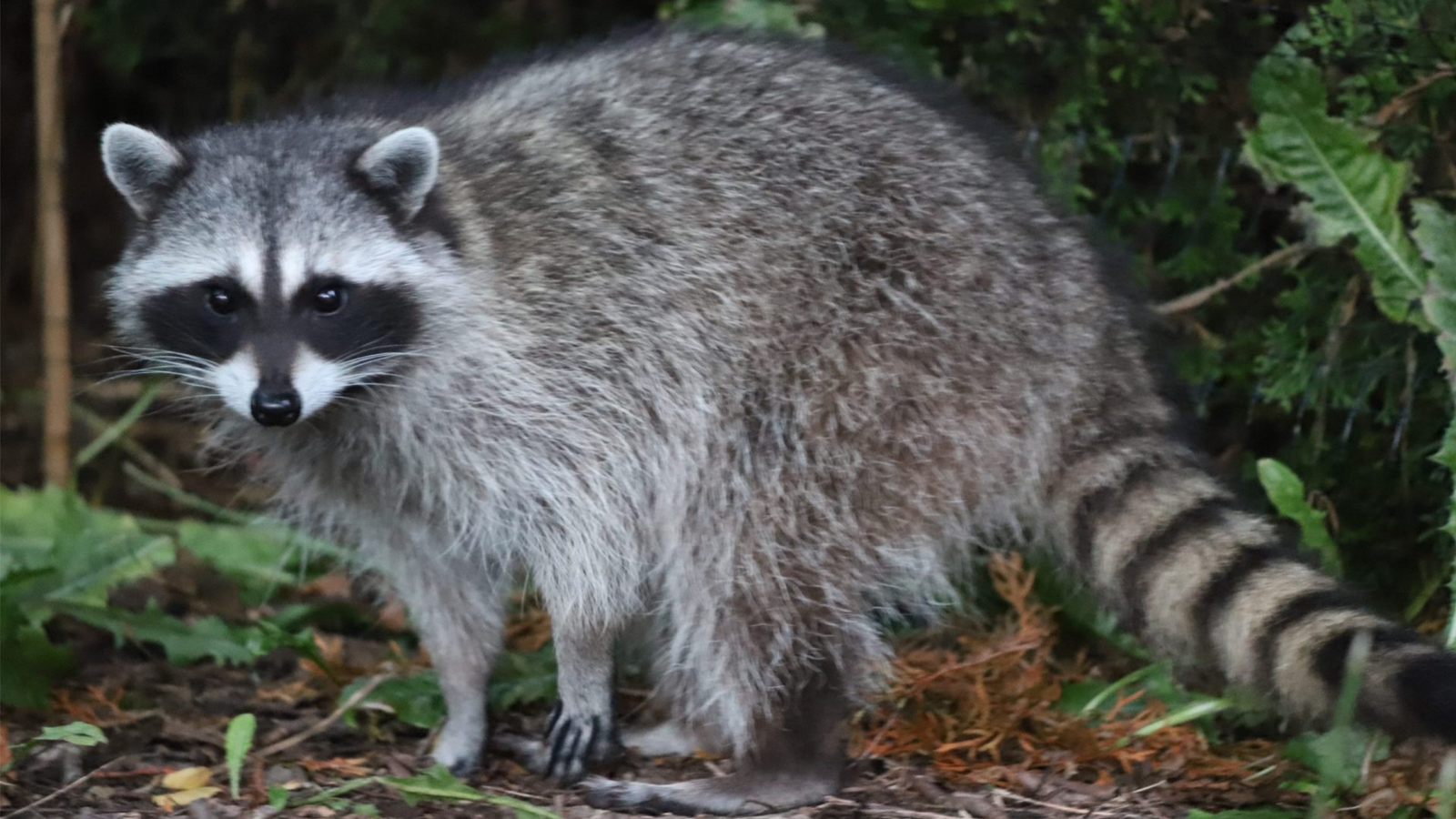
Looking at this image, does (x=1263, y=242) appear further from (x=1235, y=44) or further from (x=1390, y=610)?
(x=1390, y=610)

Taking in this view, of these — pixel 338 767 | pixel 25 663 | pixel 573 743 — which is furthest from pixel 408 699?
pixel 25 663

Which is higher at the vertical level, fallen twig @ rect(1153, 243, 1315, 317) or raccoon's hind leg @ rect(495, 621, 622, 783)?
fallen twig @ rect(1153, 243, 1315, 317)

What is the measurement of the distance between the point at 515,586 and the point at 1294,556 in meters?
1.92

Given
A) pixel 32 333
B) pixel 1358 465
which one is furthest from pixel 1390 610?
pixel 32 333

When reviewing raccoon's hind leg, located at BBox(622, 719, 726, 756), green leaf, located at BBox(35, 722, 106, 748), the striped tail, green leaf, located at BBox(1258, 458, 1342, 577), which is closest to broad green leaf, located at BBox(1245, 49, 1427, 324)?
green leaf, located at BBox(1258, 458, 1342, 577)

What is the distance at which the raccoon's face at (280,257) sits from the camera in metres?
3.33

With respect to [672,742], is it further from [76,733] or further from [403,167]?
[403,167]

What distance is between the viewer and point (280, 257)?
3340mm

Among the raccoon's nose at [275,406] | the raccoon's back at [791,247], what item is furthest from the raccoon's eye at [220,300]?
the raccoon's back at [791,247]

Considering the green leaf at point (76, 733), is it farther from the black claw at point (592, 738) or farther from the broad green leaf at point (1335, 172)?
the broad green leaf at point (1335, 172)

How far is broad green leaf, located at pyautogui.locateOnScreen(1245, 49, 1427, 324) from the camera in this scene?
382 cm

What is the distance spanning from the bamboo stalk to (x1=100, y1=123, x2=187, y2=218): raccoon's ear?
4.52 ft

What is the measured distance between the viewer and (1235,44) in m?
4.26

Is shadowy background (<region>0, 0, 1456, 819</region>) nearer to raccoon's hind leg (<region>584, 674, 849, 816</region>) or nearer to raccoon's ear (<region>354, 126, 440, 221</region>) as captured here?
raccoon's hind leg (<region>584, 674, 849, 816</region>)
